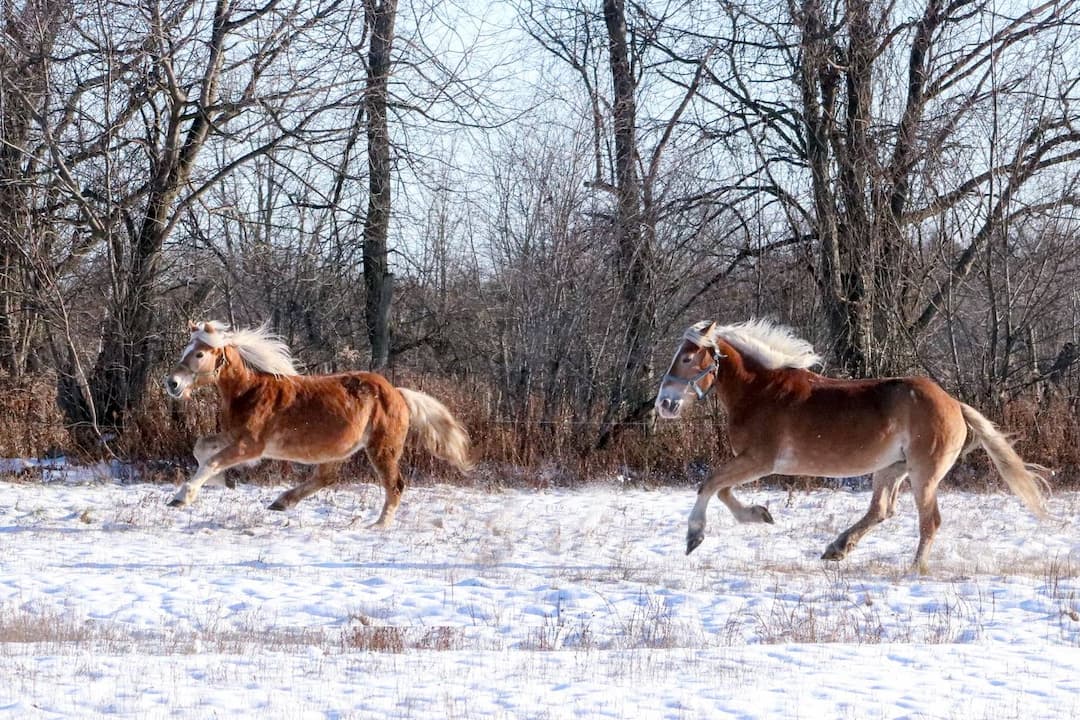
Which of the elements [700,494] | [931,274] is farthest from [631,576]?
[931,274]

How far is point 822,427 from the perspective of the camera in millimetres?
9133

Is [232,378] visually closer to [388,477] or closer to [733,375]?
[388,477]

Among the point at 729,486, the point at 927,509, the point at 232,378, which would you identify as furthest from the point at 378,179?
the point at 927,509

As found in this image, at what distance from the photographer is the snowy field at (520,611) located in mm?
5078

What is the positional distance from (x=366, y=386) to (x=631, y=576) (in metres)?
3.65

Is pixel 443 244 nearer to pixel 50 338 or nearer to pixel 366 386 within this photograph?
pixel 50 338

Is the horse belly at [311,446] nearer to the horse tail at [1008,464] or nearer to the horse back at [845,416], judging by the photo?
the horse back at [845,416]

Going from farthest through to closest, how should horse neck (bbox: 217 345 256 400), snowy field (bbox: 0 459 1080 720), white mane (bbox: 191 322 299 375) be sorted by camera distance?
white mane (bbox: 191 322 299 375)
horse neck (bbox: 217 345 256 400)
snowy field (bbox: 0 459 1080 720)

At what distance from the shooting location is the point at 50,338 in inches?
573

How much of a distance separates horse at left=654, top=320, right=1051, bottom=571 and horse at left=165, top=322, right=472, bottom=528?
9.62ft

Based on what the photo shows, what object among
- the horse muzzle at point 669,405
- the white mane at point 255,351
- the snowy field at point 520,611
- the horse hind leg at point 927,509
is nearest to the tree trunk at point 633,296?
the snowy field at point 520,611

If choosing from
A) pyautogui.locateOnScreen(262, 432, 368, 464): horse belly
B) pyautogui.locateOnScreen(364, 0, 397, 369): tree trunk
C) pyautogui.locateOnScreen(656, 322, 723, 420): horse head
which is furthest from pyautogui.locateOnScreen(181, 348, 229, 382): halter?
pyautogui.locateOnScreen(364, 0, 397, 369): tree trunk

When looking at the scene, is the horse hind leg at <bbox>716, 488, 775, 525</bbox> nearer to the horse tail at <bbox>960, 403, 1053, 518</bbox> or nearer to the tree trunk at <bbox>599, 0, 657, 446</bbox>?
the horse tail at <bbox>960, 403, 1053, 518</bbox>

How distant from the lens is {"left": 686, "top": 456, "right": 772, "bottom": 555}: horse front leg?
893 centimetres
